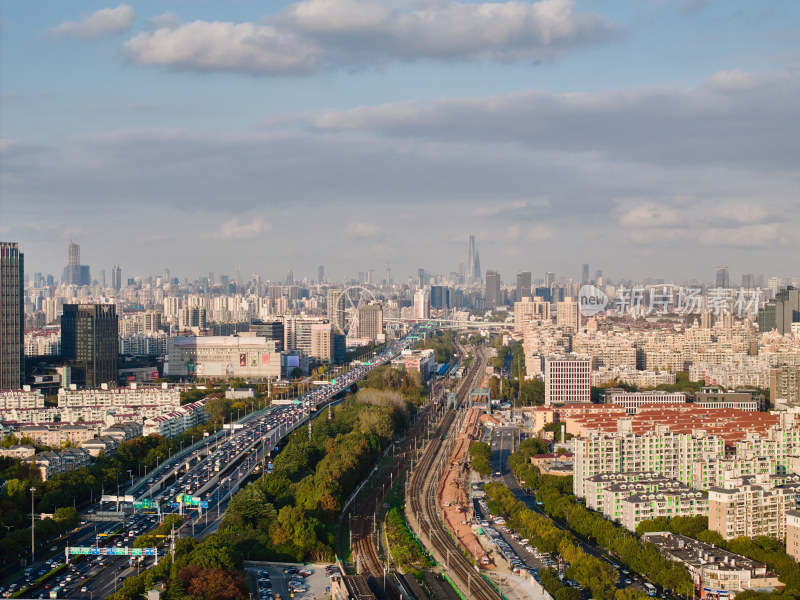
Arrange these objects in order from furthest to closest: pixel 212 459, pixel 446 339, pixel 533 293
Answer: pixel 533 293
pixel 446 339
pixel 212 459

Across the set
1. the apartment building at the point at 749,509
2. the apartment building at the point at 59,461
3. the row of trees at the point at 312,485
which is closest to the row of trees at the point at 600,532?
the apartment building at the point at 749,509

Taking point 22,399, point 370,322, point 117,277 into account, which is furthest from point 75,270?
point 22,399

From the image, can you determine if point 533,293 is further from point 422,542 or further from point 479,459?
point 422,542

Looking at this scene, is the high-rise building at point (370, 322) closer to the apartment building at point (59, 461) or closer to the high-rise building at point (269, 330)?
the high-rise building at point (269, 330)

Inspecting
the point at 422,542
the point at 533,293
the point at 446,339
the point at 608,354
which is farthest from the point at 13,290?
the point at 533,293

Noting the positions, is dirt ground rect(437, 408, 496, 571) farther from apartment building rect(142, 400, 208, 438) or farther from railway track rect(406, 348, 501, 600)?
apartment building rect(142, 400, 208, 438)
